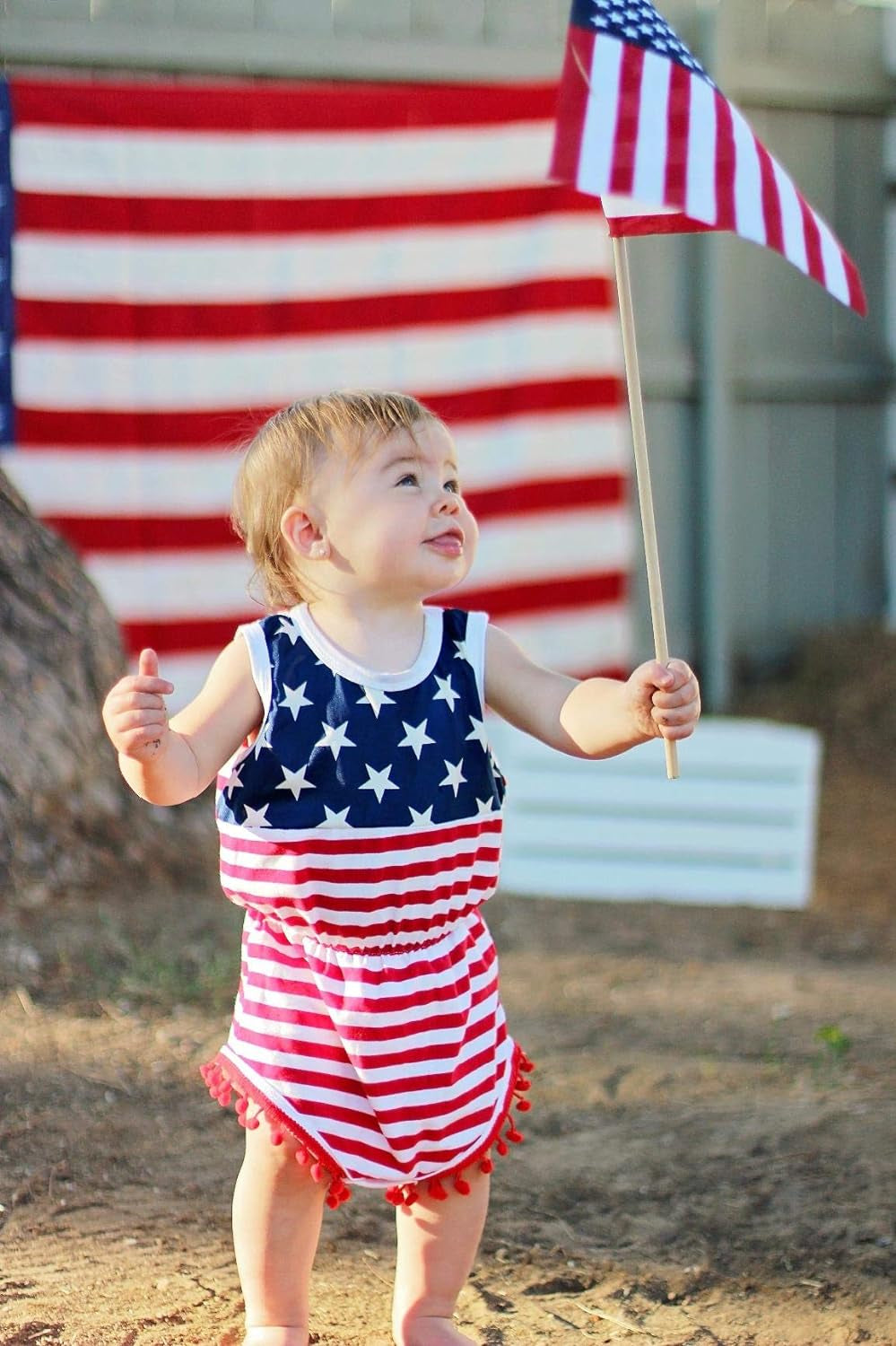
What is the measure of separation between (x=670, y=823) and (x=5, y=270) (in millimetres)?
2695

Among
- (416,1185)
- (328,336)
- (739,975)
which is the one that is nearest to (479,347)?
(328,336)

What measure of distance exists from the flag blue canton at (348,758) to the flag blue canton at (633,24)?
770mm

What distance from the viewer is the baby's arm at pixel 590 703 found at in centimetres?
184

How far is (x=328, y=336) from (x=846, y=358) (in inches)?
96.9

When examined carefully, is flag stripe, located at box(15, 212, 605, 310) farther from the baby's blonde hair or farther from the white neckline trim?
the white neckline trim

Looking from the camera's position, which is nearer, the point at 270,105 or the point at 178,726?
the point at 178,726

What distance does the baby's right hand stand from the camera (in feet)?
5.70

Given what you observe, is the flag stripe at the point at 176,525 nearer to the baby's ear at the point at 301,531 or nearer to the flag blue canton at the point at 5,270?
the flag blue canton at the point at 5,270

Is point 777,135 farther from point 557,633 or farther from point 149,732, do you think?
point 149,732

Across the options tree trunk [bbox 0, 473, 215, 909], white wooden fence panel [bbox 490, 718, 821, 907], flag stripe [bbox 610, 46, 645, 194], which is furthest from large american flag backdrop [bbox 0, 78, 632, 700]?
flag stripe [bbox 610, 46, 645, 194]

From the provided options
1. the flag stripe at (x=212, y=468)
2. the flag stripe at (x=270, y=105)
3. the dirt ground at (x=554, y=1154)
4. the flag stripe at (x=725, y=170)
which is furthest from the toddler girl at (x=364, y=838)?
the flag stripe at (x=270, y=105)

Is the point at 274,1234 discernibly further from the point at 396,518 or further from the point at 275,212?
the point at 275,212

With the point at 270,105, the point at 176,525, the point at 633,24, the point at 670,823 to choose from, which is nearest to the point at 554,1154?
the point at 633,24

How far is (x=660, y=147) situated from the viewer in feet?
5.74
